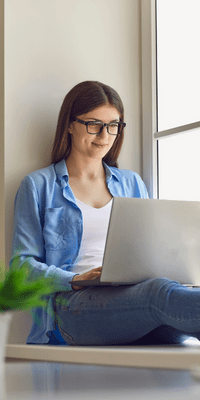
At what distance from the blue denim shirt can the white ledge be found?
522mm

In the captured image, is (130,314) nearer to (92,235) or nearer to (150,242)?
(150,242)

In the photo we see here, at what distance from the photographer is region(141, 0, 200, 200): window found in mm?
2107

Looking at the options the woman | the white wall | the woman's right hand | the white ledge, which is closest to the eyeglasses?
the woman

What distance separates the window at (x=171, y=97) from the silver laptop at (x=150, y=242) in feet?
2.24

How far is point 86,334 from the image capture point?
1477 millimetres

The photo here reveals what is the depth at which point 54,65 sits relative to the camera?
7.27 ft

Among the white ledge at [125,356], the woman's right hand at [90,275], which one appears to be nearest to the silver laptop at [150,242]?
the woman's right hand at [90,275]

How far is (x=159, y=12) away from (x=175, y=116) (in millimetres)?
566

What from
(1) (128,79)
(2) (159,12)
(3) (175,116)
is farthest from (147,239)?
(2) (159,12)

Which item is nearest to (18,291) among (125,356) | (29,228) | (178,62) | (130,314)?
(125,356)

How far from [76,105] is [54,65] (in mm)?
309

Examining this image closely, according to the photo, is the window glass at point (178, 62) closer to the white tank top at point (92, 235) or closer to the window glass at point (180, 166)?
the window glass at point (180, 166)

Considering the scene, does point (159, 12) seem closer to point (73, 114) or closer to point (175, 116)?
point (175, 116)

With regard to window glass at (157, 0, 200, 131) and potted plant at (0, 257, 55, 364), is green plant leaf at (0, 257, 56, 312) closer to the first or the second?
potted plant at (0, 257, 55, 364)
